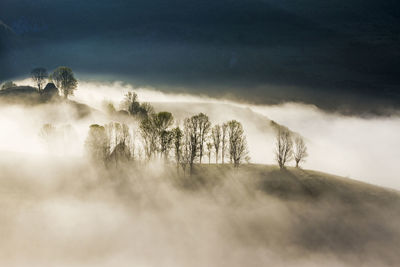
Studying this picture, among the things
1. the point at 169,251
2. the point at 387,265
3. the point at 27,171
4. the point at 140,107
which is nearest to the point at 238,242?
the point at 169,251

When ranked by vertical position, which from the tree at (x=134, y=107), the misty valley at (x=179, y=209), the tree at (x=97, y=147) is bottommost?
the misty valley at (x=179, y=209)

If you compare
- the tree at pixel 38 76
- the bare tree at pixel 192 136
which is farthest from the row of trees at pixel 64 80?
the bare tree at pixel 192 136

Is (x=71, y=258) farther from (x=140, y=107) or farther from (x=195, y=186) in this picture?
(x=140, y=107)

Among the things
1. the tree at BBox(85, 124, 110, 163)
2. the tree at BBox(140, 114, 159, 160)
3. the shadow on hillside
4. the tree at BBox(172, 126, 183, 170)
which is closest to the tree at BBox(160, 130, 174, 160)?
the tree at BBox(172, 126, 183, 170)

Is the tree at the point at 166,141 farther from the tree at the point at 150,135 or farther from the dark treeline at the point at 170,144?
the tree at the point at 150,135

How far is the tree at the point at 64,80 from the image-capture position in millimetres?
183000

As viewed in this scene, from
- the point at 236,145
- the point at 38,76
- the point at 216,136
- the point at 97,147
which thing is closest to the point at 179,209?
the point at 236,145

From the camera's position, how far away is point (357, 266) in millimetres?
67562

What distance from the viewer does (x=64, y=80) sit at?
7234 inches

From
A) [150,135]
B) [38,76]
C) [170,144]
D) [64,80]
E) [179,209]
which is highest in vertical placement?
[38,76]

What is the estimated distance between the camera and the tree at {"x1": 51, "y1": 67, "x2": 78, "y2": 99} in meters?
183

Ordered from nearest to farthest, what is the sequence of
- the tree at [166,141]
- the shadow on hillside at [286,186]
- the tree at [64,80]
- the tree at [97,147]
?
the shadow on hillside at [286,186] < the tree at [97,147] < the tree at [166,141] < the tree at [64,80]

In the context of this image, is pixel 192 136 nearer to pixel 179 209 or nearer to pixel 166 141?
pixel 166 141

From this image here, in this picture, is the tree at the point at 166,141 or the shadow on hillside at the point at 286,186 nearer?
the shadow on hillside at the point at 286,186
